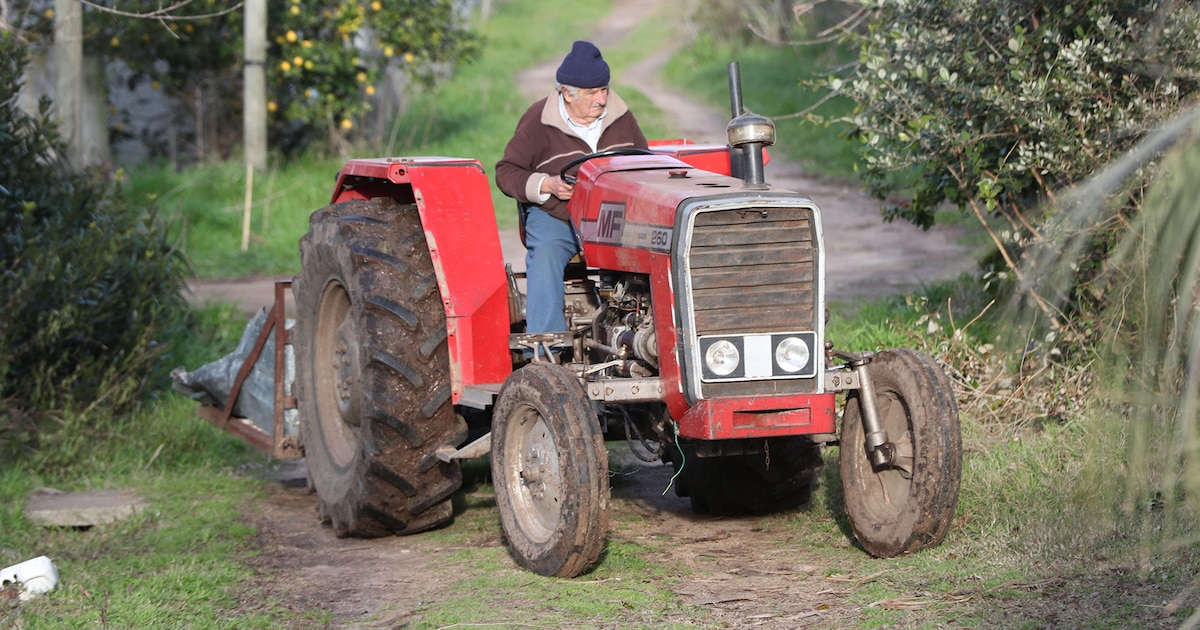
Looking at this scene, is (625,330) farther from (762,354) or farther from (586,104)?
(586,104)

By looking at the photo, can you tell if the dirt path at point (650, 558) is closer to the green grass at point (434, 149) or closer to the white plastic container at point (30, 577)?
the white plastic container at point (30, 577)

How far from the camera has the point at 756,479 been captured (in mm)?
5707

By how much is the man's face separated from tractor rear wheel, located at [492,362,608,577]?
145 cm

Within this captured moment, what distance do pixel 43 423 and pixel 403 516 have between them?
9.57ft

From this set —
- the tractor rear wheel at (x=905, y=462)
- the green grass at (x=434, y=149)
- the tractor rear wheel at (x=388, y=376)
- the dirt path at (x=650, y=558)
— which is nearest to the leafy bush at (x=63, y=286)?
the green grass at (x=434, y=149)

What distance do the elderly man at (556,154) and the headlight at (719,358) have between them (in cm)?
108

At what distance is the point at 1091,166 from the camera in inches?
236

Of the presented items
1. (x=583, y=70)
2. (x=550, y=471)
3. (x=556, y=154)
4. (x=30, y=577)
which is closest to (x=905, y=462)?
(x=550, y=471)

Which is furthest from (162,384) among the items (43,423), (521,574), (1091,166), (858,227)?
(858,227)

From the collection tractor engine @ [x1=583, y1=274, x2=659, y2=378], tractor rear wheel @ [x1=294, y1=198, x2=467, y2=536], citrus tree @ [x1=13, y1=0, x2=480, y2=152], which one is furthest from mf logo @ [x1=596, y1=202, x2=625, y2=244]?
citrus tree @ [x1=13, y1=0, x2=480, y2=152]

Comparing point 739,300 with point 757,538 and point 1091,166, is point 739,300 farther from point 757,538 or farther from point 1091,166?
point 1091,166

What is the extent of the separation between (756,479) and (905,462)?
1.07 m

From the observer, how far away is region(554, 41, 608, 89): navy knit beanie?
5684 millimetres

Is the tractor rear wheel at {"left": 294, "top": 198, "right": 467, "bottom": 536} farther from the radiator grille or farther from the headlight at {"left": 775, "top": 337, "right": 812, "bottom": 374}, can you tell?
the headlight at {"left": 775, "top": 337, "right": 812, "bottom": 374}
